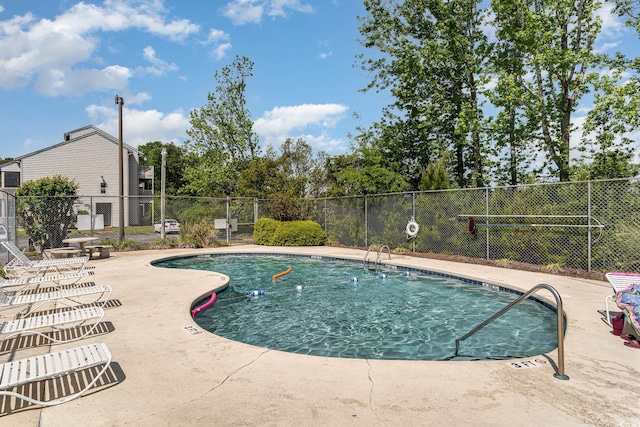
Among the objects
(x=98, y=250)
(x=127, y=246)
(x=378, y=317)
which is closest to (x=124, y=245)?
(x=127, y=246)

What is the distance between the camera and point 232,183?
26.2 m

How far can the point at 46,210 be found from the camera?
41.5 ft

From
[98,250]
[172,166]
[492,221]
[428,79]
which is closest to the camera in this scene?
[492,221]

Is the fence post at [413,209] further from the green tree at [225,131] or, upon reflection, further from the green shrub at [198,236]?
the green tree at [225,131]

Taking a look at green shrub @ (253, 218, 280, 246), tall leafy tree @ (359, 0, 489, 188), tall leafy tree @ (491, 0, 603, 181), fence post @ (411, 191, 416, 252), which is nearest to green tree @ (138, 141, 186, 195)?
green shrub @ (253, 218, 280, 246)

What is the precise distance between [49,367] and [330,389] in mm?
2186

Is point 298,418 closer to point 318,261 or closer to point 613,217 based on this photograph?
point 613,217

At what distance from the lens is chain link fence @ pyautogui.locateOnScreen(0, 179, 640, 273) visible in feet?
26.2

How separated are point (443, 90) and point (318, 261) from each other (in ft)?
32.9

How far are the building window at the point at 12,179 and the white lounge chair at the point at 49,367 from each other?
36.7 meters

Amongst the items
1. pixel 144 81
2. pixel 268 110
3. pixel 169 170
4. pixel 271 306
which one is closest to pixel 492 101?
pixel 271 306

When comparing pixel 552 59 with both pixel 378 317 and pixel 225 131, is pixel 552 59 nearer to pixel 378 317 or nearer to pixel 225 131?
pixel 378 317

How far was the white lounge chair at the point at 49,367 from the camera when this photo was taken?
2.52m

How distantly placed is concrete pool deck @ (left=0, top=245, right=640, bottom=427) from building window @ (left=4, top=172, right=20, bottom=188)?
3554cm
